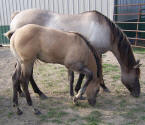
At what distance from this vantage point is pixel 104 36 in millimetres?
3701

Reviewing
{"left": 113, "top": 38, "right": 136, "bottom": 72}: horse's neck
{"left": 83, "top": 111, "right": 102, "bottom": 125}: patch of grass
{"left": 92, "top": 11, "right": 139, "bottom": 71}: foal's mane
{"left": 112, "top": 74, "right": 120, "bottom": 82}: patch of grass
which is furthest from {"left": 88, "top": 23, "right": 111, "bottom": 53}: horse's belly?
{"left": 83, "top": 111, "right": 102, "bottom": 125}: patch of grass

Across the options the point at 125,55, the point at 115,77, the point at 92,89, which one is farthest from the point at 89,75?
the point at 115,77

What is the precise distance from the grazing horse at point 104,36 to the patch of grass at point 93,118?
775 millimetres

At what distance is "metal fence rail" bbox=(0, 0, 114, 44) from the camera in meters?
8.01

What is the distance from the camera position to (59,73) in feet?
16.5

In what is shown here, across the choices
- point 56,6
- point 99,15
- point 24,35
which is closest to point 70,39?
point 24,35

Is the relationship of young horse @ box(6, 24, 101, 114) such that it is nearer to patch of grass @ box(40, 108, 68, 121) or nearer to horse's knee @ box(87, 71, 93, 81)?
horse's knee @ box(87, 71, 93, 81)

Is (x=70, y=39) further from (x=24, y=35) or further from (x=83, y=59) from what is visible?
(x=24, y=35)

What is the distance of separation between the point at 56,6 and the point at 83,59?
643 cm

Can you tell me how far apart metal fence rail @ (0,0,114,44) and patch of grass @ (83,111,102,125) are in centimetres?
590

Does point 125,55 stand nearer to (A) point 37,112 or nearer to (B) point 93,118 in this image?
(B) point 93,118

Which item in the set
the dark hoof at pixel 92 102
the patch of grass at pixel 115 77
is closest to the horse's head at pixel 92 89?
the dark hoof at pixel 92 102

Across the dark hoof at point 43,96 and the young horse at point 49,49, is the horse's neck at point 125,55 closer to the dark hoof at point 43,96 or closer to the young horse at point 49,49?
the young horse at point 49,49

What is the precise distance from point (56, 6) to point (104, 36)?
18.6 ft
